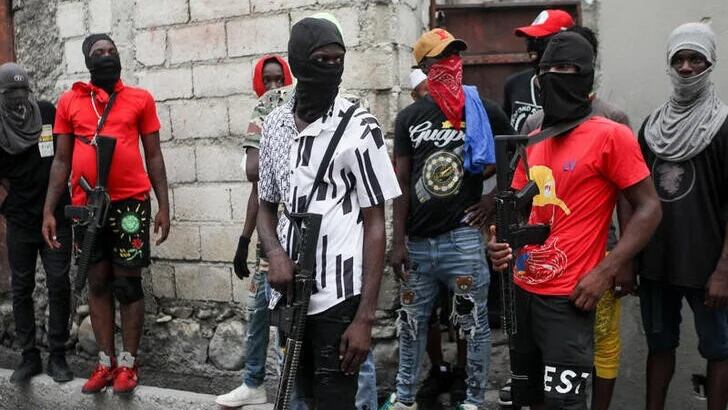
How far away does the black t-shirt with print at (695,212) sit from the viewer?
345cm

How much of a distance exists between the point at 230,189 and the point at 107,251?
0.90 m

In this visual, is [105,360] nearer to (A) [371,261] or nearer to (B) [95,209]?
(B) [95,209]

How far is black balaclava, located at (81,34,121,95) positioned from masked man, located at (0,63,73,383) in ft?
2.23

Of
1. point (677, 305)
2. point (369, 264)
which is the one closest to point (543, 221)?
point (369, 264)

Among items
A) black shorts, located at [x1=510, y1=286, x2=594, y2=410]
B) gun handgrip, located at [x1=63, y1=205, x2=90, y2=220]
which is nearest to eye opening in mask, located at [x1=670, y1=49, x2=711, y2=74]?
black shorts, located at [x1=510, y1=286, x2=594, y2=410]

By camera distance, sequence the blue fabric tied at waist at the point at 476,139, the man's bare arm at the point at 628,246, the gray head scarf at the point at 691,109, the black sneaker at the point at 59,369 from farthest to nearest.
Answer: the black sneaker at the point at 59,369
the blue fabric tied at waist at the point at 476,139
the gray head scarf at the point at 691,109
the man's bare arm at the point at 628,246

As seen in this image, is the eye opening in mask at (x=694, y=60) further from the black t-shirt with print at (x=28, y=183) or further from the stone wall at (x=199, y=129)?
the black t-shirt with print at (x=28, y=183)

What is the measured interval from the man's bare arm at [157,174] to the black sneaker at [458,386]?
198cm

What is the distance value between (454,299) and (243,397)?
1.31m

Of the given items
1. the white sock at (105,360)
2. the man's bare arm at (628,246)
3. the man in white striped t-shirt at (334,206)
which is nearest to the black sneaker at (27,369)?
the white sock at (105,360)

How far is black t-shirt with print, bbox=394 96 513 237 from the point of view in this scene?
13.0ft

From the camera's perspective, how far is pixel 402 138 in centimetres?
408

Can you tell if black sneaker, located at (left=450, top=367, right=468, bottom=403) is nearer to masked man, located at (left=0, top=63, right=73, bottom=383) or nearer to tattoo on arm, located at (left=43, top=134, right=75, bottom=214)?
masked man, located at (left=0, top=63, right=73, bottom=383)

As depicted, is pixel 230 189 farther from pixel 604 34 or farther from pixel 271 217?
pixel 604 34
